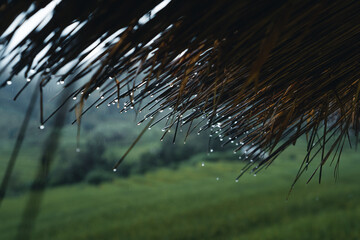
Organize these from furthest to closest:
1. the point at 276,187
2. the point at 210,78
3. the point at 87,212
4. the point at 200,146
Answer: the point at 200,146 < the point at 276,187 < the point at 87,212 < the point at 210,78

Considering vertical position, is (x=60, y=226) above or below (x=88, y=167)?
below

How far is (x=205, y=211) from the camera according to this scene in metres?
8.52

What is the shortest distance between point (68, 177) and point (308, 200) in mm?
10879

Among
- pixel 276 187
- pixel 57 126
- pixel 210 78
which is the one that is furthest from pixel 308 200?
pixel 57 126

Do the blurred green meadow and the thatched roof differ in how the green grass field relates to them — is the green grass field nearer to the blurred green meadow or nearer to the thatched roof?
the blurred green meadow

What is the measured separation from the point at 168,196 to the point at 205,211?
10.4ft

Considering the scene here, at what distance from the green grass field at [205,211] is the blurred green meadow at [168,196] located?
23 millimetres

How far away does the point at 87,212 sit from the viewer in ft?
33.7

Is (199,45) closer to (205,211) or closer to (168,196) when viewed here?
(205,211)

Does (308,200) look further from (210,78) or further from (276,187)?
(210,78)

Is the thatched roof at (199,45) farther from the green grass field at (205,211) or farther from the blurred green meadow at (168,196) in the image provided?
the green grass field at (205,211)

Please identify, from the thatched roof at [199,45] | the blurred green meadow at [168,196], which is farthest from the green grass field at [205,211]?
the thatched roof at [199,45]

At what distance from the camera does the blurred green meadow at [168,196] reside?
701 centimetres

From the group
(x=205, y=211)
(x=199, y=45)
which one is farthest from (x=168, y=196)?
(x=199, y=45)
